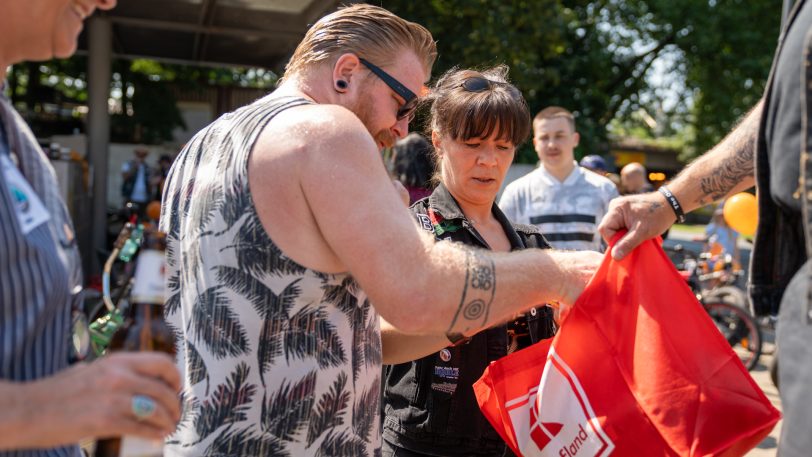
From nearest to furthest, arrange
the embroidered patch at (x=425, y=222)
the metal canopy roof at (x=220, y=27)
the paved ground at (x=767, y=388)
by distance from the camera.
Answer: the embroidered patch at (x=425, y=222)
the paved ground at (x=767, y=388)
the metal canopy roof at (x=220, y=27)

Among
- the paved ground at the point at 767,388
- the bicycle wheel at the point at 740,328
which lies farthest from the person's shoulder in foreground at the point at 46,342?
the bicycle wheel at the point at 740,328

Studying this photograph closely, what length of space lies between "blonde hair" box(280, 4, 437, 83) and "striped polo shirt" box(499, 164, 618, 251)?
3599 mm

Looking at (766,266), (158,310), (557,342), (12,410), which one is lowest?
(557,342)

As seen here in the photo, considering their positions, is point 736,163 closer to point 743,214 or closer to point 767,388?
point 743,214

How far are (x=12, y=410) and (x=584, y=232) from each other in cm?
484

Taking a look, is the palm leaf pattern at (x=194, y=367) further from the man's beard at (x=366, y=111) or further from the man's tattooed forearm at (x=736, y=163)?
the man's tattooed forearm at (x=736, y=163)

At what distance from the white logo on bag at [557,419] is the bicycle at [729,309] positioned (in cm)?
577

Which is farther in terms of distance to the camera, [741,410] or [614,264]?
[614,264]

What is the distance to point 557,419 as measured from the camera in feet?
6.60

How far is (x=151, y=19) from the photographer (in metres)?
10.6

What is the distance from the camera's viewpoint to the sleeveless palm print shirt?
1.65m

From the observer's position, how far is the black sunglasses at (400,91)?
192cm

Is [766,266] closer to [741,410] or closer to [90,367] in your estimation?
[741,410]

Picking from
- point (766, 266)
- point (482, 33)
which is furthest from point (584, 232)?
point (482, 33)
